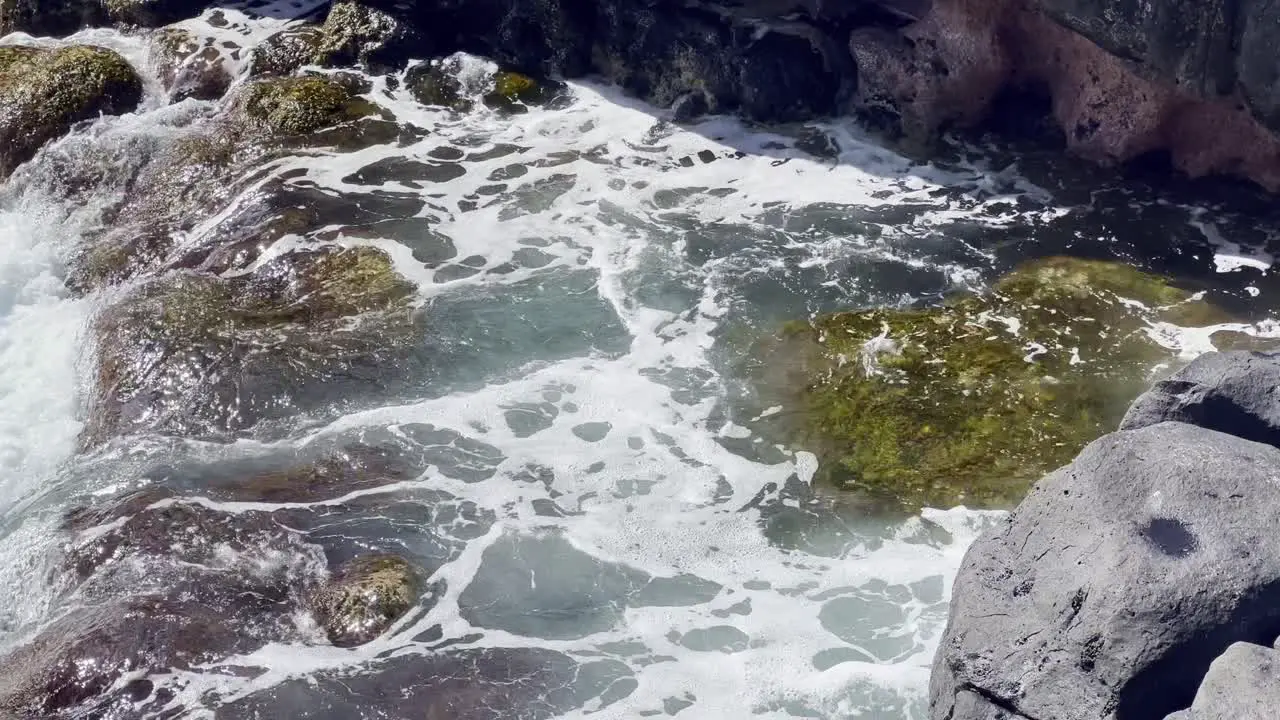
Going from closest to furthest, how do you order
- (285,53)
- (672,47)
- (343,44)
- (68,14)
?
(672,47)
(285,53)
(343,44)
(68,14)

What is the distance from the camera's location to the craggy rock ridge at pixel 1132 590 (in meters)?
5.55

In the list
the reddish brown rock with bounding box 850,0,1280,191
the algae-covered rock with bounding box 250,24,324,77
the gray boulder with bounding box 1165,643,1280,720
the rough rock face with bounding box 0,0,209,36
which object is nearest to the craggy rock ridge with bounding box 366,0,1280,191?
the reddish brown rock with bounding box 850,0,1280,191

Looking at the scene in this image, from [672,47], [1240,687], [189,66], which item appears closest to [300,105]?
[189,66]

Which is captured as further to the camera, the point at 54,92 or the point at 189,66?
the point at 189,66

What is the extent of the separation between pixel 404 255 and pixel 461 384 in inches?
104

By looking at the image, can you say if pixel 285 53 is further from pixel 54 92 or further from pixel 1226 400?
pixel 1226 400

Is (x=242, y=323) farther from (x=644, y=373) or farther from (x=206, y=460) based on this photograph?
(x=644, y=373)

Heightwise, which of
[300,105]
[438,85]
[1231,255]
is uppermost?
[1231,255]

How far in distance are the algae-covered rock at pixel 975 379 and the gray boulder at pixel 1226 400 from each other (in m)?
1.82

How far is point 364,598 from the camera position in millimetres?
8086

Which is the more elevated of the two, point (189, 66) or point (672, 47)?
point (672, 47)

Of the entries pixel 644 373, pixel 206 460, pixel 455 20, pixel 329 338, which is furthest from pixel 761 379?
pixel 455 20

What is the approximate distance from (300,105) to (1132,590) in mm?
Answer: 12861

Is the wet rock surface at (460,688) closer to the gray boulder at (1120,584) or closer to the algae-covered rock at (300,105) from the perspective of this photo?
the gray boulder at (1120,584)
